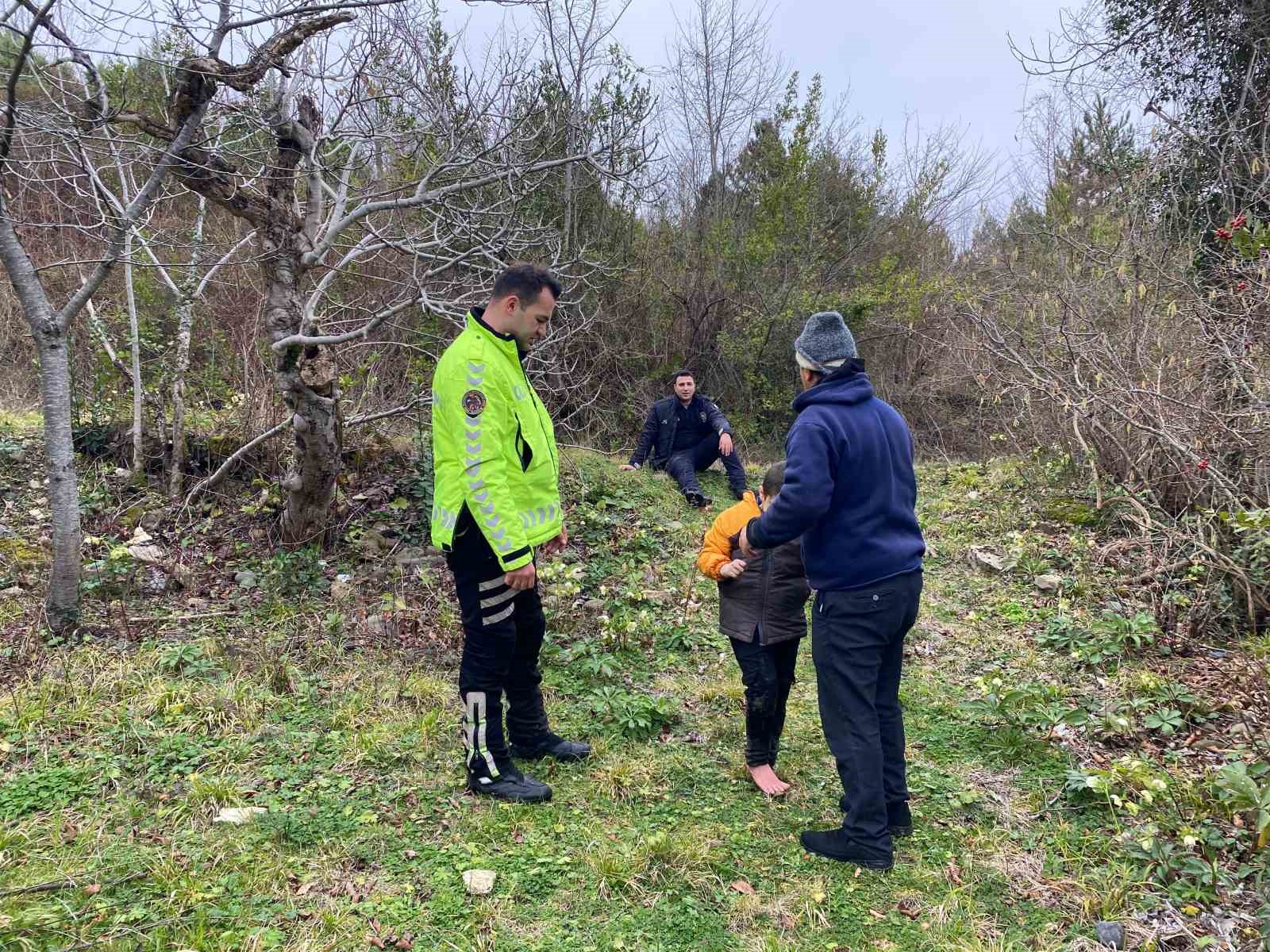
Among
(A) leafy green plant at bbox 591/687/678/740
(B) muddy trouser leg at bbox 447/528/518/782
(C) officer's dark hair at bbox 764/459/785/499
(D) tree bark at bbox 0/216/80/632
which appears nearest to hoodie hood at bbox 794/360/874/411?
(C) officer's dark hair at bbox 764/459/785/499

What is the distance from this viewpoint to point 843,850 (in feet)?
9.37

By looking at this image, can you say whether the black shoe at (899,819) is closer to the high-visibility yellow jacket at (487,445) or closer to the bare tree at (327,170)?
the high-visibility yellow jacket at (487,445)

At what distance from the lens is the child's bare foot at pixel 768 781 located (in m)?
3.30

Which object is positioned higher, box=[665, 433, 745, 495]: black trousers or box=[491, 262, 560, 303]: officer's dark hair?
box=[491, 262, 560, 303]: officer's dark hair

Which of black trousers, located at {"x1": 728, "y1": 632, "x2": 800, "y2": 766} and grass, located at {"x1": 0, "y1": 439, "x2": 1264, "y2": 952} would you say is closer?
grass, located at {"x1": 0, "y1": 439, "x2": 1264, "y2": 952}

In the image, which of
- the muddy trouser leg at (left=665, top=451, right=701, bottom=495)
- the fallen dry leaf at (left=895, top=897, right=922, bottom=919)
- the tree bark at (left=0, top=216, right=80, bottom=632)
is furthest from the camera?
the muddy trouser leg at (left=665, top=451, right=701, bottom=495)

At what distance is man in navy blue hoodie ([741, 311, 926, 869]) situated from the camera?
105 inches

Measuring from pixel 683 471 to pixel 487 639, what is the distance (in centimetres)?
535

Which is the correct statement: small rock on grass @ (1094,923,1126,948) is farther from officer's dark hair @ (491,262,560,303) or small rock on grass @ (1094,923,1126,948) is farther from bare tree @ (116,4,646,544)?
bare tree @ (116,4,646,544)

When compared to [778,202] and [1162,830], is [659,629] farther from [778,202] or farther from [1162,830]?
[778,202]

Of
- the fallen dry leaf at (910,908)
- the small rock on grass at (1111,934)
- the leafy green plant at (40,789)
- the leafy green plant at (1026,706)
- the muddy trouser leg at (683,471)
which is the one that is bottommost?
the fallen dry leaf at (910,908)

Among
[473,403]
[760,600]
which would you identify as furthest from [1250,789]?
[473,403]

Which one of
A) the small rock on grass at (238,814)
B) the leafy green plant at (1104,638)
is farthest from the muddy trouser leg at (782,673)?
the leafy green plant at (1104,638)

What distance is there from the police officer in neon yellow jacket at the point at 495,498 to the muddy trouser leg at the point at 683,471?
15.9ft
